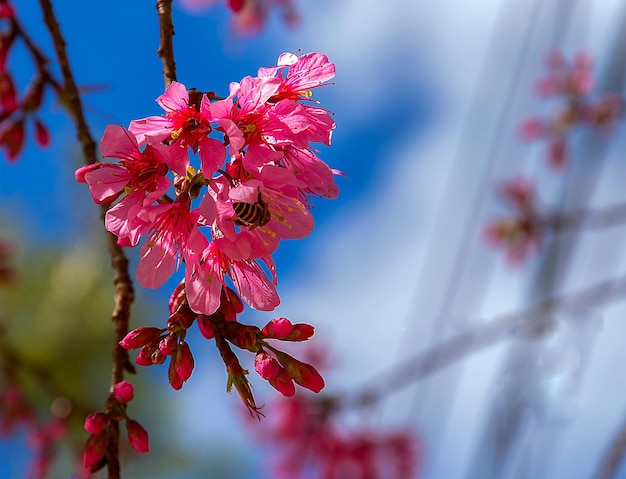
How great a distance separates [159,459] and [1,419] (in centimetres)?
643

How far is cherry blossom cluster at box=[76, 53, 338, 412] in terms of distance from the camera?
645 millimetres

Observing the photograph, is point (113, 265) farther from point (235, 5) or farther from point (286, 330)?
point (235, 5)

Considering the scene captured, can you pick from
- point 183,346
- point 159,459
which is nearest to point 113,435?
point 183,346

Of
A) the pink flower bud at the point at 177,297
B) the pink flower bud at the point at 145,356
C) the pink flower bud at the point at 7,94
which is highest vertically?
the pink flower bud at the point at 7,94

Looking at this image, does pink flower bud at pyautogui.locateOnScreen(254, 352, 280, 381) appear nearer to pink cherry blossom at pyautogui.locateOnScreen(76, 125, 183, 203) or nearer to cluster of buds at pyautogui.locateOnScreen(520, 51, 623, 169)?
pink cherry blossom at pyautogui.locateOnScreen(76, 125, 183, 203)

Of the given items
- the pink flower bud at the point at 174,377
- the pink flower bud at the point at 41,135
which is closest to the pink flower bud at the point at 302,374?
the pink flower bud at the point at 174,377

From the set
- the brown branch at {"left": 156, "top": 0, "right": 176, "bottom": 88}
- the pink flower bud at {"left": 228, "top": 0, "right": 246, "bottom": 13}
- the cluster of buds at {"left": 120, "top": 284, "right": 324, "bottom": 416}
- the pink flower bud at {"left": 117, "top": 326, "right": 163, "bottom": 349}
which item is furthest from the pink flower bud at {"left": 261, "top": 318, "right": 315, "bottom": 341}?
the pink flower bud at {"left": 228, "top": 0, "right": 246, "bottom": 13}

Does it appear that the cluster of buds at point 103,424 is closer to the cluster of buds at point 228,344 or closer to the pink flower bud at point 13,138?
the cluster of buds at point 228,344

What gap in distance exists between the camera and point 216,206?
63 cm

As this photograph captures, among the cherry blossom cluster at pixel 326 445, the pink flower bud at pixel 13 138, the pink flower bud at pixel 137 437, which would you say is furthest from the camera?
the cherry blossom cluster at pixel 326 445

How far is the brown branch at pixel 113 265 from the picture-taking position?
2.35ft

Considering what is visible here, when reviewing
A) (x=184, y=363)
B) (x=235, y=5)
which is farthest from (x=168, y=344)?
(x=235, y=5)

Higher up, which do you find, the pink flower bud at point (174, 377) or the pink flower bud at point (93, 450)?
the pink flower bud at point (174, 377)

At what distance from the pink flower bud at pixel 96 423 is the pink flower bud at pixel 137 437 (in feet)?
0.10
